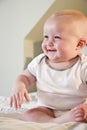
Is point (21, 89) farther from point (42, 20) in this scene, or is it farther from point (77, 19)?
point (42, 20)

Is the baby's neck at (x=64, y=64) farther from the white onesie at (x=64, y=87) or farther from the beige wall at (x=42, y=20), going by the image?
the beige wall at (x=42, y=20)

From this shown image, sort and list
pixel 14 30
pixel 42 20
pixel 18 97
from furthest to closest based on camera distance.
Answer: pixel 14 30 < pixel 42 20 < pixel 18 97

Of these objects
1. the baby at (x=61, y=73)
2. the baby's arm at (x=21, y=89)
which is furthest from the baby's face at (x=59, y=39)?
the baby's arm at (x=21, y=89)

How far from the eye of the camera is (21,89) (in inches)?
36.9

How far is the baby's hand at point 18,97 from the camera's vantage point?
0.88 m

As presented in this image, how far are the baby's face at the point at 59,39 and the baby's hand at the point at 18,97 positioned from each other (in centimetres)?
14

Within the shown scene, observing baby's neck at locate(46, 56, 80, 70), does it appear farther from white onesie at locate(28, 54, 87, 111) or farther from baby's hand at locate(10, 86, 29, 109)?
baby's hand at locate(10, 86, 29, 109)

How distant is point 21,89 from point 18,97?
4 centimetres

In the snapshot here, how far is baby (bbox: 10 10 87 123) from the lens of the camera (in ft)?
3.04

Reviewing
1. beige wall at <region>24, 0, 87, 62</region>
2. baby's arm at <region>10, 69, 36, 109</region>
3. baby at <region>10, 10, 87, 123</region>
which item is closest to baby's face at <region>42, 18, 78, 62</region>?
baby at <region>10, 10, 87, 123</region>

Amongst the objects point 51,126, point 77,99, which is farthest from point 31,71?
point 51,126

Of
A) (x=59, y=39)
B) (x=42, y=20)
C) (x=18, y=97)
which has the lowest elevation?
(x=18, y=97)

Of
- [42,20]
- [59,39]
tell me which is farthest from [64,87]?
[42,20]

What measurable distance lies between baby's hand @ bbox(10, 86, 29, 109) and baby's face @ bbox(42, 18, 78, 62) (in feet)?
0.46
